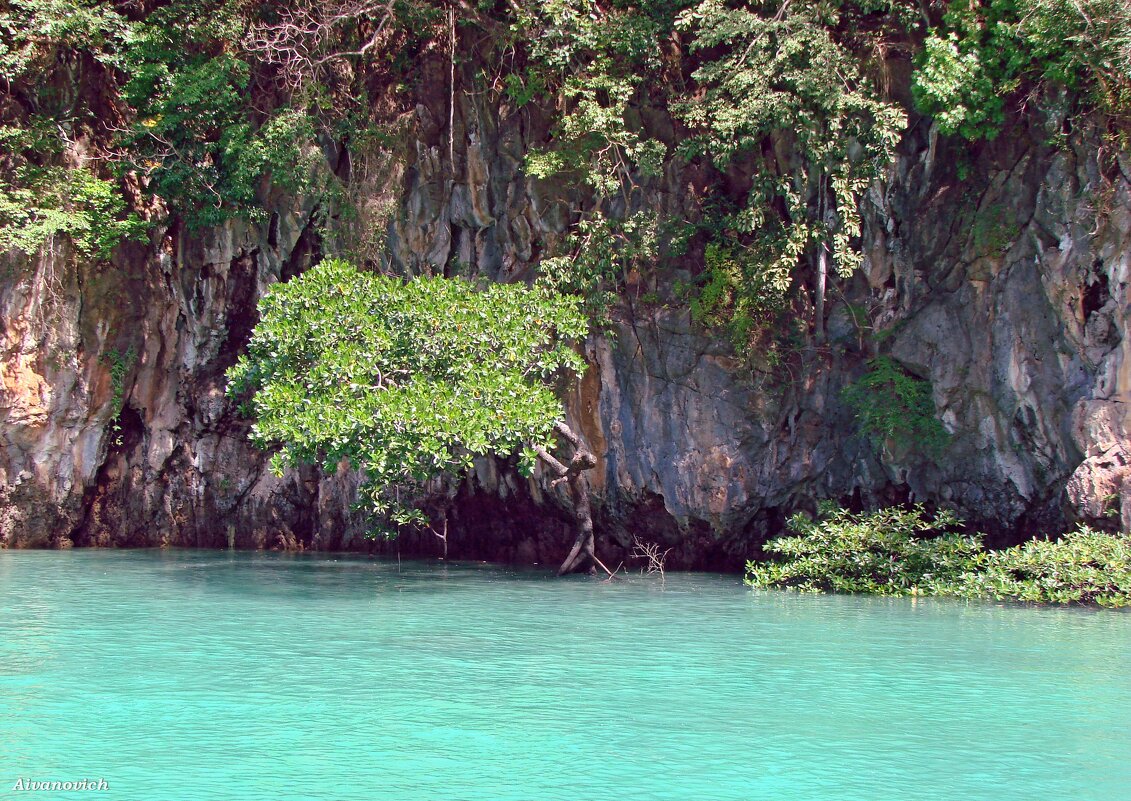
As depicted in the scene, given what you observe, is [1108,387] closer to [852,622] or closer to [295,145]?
[852,622]

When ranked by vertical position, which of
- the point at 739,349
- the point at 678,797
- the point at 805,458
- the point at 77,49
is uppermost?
the point at 77,49

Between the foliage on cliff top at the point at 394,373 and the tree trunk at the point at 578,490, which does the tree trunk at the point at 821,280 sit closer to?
the foliage on cliff top at the point at 394,373

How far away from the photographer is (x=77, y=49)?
1916 cm

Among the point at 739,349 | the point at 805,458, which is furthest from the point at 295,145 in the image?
the point at 805,458

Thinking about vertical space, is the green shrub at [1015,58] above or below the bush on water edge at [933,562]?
above

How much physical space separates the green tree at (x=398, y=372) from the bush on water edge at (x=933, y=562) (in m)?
3.74

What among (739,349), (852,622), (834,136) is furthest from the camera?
(739,349)

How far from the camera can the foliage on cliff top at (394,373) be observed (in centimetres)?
1351

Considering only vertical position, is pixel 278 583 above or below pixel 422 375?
below

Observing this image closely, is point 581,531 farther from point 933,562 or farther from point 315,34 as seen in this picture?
point 315,34

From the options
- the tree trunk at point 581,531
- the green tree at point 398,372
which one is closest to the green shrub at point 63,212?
the green tree at point 398,372

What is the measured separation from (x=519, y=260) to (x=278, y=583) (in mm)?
6185

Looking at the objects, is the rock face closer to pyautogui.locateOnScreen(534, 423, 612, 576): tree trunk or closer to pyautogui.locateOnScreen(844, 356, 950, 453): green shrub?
pyautogui.locateOnScreen(844, 356, 950, 453): green shrub

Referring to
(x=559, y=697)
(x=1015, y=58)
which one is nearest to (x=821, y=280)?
(x=1015, y=58)
